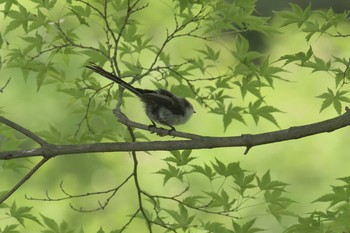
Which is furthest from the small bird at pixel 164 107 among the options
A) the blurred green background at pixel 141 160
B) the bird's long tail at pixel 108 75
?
the blurred green background at pixel 141 160

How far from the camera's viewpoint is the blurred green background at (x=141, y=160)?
4.83 meters

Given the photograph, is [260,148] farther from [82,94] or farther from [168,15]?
[82,94]

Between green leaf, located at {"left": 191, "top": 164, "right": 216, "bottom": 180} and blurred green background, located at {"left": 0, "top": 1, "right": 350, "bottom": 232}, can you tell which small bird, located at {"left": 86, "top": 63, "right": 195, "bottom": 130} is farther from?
blurred green background, located at {"left": 0, "top": 1, "right": 350, "bottom": 232}

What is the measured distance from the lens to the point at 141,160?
17.7ft

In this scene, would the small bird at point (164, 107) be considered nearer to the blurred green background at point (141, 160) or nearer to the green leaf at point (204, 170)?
the green leaf at point (204, 170)

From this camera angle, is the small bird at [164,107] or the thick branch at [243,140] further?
the small bird at [164,107]

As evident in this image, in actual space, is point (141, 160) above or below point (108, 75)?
above

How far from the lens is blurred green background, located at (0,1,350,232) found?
4.83 m

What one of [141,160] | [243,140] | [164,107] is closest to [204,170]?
[164,107]

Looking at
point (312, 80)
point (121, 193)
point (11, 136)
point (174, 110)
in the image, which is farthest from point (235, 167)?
point (312, 80)

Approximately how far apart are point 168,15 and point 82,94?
348 cm

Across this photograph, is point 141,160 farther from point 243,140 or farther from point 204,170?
point 243,140

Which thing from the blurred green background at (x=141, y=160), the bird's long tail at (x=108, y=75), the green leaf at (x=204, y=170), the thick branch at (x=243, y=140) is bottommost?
the thick branch at (x=243, y=140)

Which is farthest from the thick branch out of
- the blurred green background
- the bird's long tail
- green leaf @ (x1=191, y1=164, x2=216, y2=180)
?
the blurred green background
